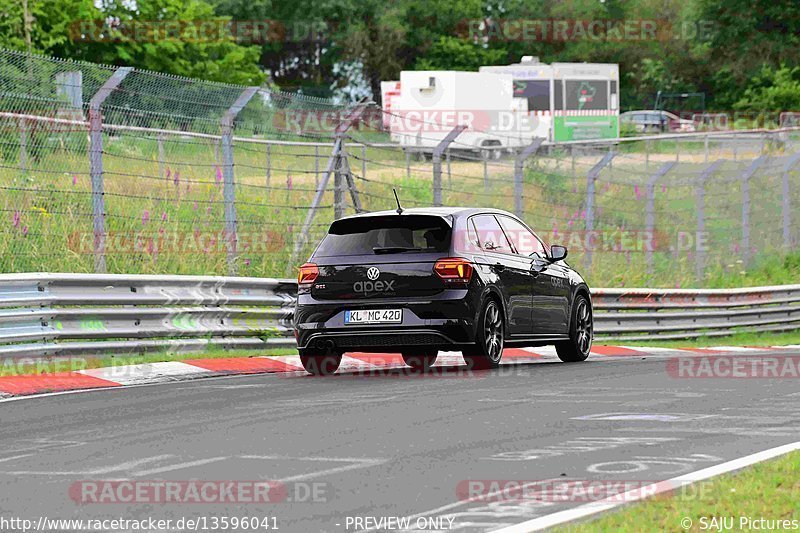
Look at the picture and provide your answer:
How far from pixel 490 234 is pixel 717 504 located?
8329mm

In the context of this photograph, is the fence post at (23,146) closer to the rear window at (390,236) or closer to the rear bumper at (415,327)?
the rear window at (390,236)

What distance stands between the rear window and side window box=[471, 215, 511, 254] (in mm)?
600

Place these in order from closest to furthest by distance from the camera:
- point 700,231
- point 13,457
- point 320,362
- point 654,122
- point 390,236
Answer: point 13,457 → point 390,236 → point 320,362 → point 700,231 → point 654,122

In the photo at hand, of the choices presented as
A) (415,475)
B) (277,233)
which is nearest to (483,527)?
(415,475)

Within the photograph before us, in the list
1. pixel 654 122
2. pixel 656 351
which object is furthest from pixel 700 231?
pixel 654 122

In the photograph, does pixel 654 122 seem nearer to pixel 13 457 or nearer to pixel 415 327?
pixel 415 327

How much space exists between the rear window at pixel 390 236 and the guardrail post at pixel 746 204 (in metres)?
15.7

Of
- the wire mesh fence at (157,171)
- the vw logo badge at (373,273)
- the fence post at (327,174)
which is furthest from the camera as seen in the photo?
the fence post at (327,174)

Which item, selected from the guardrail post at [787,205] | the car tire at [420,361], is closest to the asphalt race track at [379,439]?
the car tire at [420,361]

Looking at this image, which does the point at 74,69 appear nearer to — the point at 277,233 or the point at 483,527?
the point at 277,233

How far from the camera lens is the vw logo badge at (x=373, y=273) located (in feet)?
45.3

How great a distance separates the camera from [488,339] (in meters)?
14.2

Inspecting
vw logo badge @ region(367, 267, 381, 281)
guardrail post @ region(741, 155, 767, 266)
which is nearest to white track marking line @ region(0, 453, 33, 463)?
vw logo badge @ region(367, 267, 381, 281)

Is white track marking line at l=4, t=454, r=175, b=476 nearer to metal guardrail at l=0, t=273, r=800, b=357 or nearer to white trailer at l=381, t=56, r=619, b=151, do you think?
metal guardrail at l=0, t=273, r=800, b=357
